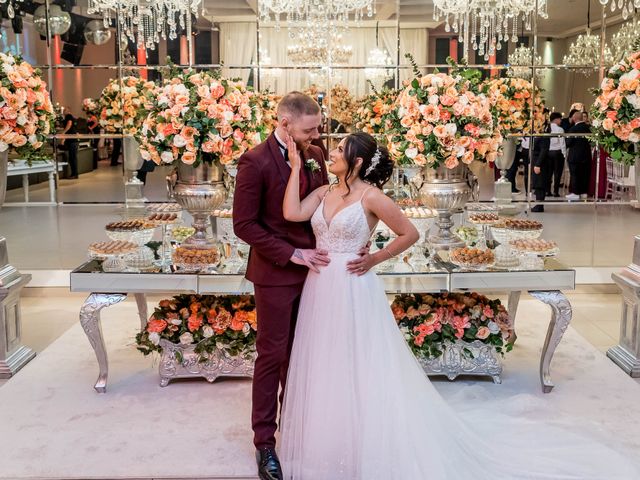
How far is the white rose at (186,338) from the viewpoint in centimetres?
491

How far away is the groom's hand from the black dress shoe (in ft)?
2.81

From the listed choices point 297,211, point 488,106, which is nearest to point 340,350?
point 297,211

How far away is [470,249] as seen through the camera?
15.8 feet

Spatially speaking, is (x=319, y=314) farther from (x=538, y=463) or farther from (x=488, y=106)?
(x=488, y=106)

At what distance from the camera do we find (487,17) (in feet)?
26.5

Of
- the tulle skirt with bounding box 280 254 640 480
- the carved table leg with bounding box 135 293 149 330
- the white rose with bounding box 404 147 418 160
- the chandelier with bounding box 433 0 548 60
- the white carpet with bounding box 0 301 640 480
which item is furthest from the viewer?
the chandelier with bounding box 433 0 548 60

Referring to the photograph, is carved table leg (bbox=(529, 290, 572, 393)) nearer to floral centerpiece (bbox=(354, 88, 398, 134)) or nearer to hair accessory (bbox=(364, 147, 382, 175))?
hair accessory (bbox=(364, 147, 382, 175))

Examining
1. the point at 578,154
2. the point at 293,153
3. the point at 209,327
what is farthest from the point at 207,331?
the point at 578,154

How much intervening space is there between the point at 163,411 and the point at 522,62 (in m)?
5.39

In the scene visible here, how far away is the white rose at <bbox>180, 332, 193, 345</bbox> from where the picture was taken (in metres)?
4.91

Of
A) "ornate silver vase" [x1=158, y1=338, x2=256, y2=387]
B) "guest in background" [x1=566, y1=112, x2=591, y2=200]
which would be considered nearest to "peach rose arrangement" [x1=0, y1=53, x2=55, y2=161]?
"ornate silver vase" [x1=158, y1=338, x2=256, y2=387]

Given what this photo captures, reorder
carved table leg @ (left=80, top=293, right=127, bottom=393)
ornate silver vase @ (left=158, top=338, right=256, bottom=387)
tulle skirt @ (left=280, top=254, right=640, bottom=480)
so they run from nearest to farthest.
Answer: tulle skirt @ (left=280, top=254, right=640, bottom=480) → carved table leg @ (left=80, top=293, right=127, bottom=393) → ornate silver vase @ (left=158, top=338, right=256, bottom=387)

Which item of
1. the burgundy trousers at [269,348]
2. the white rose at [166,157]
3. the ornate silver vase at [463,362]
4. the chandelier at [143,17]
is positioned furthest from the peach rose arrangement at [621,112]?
the chandelier at [143,17]

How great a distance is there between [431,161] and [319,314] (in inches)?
74.9
